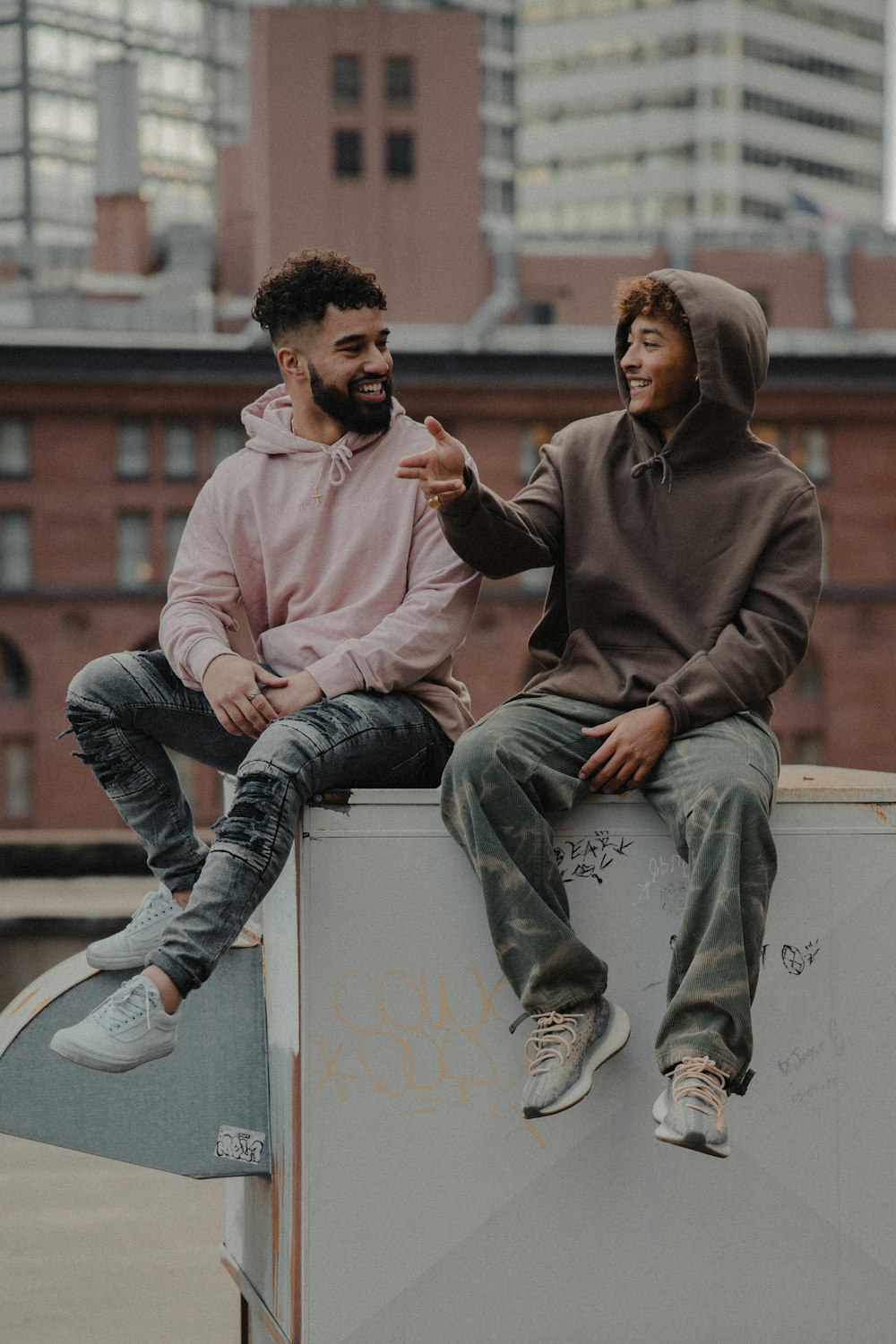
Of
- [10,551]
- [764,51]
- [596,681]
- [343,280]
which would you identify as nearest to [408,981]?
[596,681]

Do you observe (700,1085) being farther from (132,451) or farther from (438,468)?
(132,451)

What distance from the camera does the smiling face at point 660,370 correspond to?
3623 millimetres

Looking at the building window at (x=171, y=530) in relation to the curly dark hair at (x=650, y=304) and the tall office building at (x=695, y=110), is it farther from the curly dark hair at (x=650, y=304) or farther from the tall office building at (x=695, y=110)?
the tall office building at (x=695, y=110)

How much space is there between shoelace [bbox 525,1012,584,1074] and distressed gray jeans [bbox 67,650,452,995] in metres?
0.59

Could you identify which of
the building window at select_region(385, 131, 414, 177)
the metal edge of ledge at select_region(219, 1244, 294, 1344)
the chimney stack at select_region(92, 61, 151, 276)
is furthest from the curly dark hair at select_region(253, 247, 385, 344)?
the chimney stack at select_region(92, 61, 151, 276)

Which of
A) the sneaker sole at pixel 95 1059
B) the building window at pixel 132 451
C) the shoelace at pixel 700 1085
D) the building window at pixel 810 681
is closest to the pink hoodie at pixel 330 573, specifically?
the sneaker sole at pixel 95 1059

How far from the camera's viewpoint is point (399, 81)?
4484 centimetres

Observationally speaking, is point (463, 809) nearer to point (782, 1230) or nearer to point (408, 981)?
point (408, 981)

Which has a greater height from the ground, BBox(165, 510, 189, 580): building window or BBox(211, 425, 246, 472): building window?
BBox(211, 425, 246, 472): building window

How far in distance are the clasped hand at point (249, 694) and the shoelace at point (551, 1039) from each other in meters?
0.83

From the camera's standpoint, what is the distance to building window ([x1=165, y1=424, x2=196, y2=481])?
40156mm

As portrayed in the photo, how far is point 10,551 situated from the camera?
1565 inches

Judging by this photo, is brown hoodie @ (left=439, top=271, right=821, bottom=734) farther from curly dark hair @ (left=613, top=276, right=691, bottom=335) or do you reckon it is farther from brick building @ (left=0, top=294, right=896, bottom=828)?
brick building @ (left=0, top=294, right=896, bottom=828)

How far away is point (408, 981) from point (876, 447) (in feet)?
129
